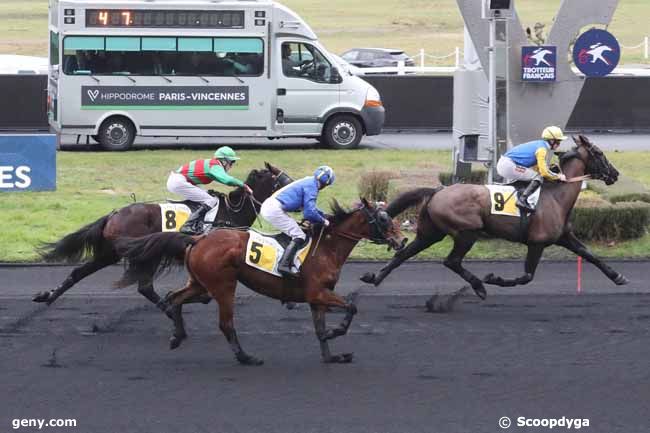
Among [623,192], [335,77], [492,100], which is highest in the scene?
[492,100]

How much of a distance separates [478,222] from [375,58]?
3223 centimetres

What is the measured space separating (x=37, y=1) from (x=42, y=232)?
64.7 m

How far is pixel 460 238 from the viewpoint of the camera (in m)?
13.3

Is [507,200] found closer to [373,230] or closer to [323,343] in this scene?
[373,230]

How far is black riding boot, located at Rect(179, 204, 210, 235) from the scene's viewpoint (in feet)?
40.9

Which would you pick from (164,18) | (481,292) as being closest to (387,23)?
(164,18)

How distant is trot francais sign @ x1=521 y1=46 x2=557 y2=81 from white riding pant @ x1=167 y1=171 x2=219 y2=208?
6.40 m

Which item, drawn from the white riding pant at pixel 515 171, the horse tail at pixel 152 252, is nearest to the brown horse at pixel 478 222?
the white riding pant at pixel 515 171

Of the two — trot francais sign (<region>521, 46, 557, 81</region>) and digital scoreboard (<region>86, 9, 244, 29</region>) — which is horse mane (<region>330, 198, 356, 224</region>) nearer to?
Result: trot francais sign (<region>521, 46, 557, 81</region>)

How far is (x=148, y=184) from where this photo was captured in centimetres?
2169

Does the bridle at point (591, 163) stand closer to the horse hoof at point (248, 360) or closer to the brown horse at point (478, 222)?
the brown horse at point (478, 222)

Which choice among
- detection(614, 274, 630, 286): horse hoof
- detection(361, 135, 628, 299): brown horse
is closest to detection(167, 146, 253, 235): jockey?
detection(361, 135, 628, 299): brown horse

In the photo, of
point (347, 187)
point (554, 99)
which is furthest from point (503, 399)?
point (347, 187)

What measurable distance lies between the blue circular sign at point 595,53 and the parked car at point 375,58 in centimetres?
2717
